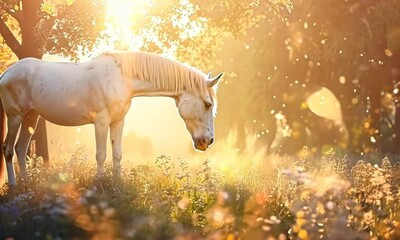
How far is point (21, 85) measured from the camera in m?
13.0

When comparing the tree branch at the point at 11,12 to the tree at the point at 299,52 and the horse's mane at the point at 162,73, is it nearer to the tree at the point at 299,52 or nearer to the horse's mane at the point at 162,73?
the tree at the point at 299,52

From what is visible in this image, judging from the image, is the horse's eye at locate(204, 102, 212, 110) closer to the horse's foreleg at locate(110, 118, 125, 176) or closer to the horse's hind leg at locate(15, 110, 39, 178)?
the horse's foreleg at locate(110, 118, 125, 176)

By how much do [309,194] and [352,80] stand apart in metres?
23.7

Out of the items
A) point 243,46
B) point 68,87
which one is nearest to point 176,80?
point 68,87

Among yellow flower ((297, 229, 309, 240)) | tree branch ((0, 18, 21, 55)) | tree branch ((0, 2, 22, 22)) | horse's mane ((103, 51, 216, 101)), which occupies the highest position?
tree branch ((0, 2, 22, 22))

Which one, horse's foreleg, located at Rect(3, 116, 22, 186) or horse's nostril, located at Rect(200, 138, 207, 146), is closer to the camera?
horse's nostril, located at Rect(200, 138, 207, 146)

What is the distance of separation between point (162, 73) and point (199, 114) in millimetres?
957

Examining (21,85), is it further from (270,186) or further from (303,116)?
(303,116)

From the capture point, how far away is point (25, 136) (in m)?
13.8

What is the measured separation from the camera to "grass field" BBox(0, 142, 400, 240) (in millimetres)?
8250

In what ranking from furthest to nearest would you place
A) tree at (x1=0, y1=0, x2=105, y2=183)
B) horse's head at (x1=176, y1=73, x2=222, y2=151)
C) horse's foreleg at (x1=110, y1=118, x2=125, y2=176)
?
tree at (x1=0, y1=0, x2=105, y2=183), horse's foreleg at (x1=110, y1=118, x2=125, y2=176), horse's head at (x1=176, y1=73, x2=222, y2=151)

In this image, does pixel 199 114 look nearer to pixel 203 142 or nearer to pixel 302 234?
pixel 203 142

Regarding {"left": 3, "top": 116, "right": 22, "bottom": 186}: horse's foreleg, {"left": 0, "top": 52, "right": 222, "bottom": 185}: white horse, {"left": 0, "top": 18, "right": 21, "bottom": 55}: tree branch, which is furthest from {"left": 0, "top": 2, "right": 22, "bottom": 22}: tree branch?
{"left": 0, "top": 52, "right": 222, "bottom": 185}: white horse

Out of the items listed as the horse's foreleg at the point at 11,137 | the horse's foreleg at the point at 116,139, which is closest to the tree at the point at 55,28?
the horse's foreleg at the point at 11,137
